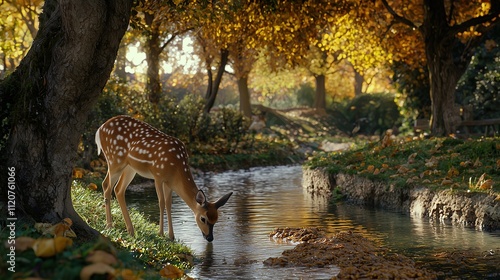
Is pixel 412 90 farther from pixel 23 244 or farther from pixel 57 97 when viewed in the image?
pixel 23 244

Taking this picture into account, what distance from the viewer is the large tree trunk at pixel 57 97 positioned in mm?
9570

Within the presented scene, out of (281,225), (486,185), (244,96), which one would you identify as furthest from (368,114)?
(281,225)

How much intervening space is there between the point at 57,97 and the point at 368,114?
146 ft

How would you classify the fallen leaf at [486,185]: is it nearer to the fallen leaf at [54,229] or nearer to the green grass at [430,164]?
the green grass at [430,164]

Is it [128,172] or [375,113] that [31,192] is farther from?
[375,113]

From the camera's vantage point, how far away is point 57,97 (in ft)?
31.7

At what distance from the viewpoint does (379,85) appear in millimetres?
72438

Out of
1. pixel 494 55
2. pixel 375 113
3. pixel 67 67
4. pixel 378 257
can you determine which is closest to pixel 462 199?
pixel 378 257

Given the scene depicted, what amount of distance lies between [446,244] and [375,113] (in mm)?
39889

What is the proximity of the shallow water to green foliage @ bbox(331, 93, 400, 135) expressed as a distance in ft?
98.0

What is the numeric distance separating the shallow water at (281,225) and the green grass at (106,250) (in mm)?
498

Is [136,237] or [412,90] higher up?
[412,90]

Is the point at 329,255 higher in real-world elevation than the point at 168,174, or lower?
lower

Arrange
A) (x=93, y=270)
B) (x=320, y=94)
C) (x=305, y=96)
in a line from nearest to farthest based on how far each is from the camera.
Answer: (x=93, y=270)
(x=320, y=94)
(x=305, y=96)
